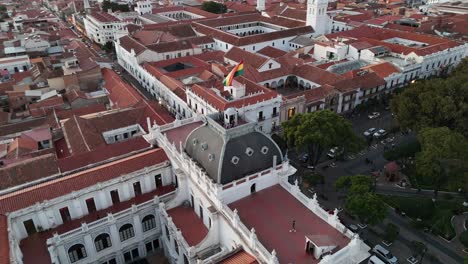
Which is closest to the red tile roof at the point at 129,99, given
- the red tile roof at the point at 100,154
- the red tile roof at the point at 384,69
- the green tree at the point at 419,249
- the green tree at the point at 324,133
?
the red tile roof at the point at 100,154

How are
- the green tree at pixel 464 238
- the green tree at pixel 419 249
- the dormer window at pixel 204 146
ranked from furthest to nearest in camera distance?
the green tree at pixel 464 238 < the green tree at pixel 419 249 < the dormer window at pixel 204 146

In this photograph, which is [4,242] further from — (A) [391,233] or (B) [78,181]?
(A) [391,233]

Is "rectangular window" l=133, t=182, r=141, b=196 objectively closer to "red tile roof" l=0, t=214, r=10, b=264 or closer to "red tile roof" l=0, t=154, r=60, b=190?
"red tile roof" l=0, t=154, r=60, b=190

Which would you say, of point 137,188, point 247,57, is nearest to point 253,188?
point 137,188

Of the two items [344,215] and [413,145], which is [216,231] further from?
[413,145]

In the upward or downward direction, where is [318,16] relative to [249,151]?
downward

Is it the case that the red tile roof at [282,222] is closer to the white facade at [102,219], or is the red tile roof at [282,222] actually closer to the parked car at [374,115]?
the white facade at [102,219]
